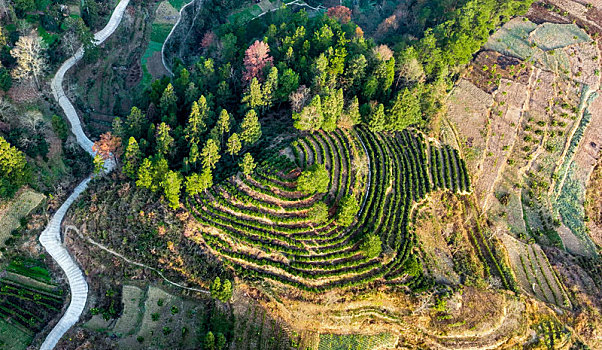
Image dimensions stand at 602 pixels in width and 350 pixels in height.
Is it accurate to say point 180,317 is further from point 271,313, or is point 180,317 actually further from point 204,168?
point 204,168

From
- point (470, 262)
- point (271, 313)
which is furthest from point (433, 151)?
point (271, 313)

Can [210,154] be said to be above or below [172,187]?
above

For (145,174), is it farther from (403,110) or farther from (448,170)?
(448,170)

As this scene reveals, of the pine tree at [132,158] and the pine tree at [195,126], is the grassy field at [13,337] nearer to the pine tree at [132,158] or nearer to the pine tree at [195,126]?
the pine tree at [132,158]

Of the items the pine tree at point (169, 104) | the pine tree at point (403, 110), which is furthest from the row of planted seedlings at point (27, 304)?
the pine tree at point (403, 110)

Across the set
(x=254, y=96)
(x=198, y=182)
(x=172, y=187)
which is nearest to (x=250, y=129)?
(x=254, y=96)

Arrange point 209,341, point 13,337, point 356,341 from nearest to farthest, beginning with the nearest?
point 209,341
point 13,337
point 356,341
